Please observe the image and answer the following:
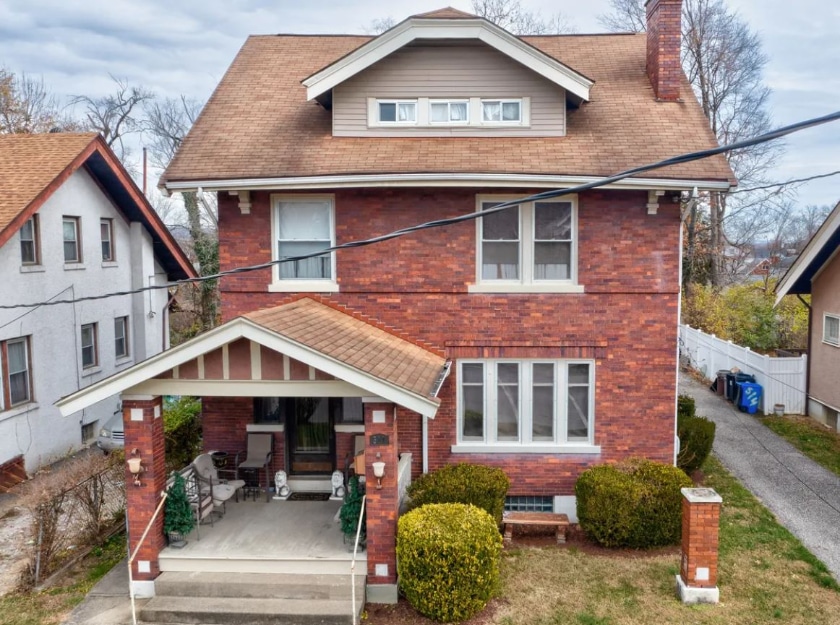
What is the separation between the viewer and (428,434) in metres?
11.2

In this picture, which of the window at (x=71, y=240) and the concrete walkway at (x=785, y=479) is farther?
the window at (x=71, y=240)

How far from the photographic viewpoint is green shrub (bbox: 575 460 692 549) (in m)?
9.79

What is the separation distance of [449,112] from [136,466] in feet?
25.2

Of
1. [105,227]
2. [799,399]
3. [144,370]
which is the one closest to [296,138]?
[144,370]

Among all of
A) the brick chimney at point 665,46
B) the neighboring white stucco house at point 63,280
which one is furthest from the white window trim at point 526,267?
the neighboring white stucco house at point 63,280

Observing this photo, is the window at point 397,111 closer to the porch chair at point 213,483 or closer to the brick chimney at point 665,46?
the brick chimney at point 665,46

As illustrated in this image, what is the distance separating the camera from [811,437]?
16.0 meters

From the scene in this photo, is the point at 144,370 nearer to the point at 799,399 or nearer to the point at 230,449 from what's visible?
the point at 230,449

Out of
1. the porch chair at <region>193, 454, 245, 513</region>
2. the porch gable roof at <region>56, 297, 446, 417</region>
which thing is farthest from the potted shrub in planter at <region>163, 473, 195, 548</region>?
the porch gable roof at <region>56, 297, 446, 417</region>

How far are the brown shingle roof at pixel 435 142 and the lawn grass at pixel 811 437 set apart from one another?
7761 mm

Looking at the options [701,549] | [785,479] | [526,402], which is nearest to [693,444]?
[785,479]

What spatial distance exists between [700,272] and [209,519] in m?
28.6

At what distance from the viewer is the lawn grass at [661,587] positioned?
806 centimetres

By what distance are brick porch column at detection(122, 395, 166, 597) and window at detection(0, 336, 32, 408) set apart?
7.36 metres
